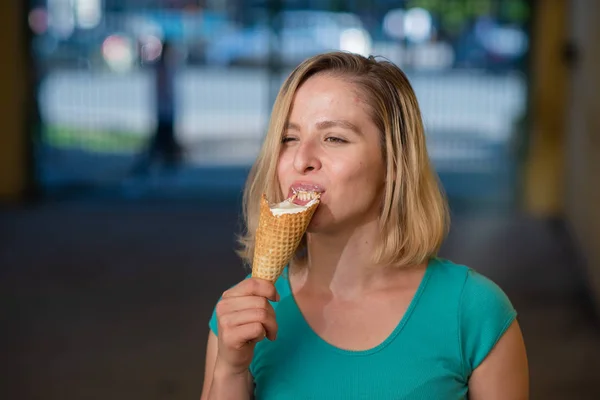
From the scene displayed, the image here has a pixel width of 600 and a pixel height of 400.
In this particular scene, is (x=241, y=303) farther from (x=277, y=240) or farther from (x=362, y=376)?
(x=362, y=376)

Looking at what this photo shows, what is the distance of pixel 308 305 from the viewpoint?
1927 mm

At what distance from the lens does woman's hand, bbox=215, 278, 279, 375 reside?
63.9 inches

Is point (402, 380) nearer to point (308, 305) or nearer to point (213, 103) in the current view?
point (308, 305)

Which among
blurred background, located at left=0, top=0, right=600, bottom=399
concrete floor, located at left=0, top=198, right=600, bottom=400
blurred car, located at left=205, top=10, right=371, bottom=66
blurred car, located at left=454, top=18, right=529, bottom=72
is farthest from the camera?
blurred car, located at left=205, top=10, right=371, bottom=66

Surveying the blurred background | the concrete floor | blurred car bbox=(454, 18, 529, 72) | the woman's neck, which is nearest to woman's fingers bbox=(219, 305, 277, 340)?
the woman's neck

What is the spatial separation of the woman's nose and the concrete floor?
280 centimetres

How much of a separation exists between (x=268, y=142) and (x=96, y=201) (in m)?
8.26

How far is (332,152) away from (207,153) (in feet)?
34.8

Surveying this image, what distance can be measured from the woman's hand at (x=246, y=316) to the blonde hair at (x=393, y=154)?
1.15 feet

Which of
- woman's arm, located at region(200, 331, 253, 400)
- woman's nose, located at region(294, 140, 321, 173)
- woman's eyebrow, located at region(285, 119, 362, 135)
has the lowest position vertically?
woman's arm, located at region(200, 331, 253, 400)

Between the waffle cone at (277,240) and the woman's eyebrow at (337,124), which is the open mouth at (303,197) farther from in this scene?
the woman's eyebrow at (337,124)

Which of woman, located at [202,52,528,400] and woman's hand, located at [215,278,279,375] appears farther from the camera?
woman, located at [202,52,528,400]

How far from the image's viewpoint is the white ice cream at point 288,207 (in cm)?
174

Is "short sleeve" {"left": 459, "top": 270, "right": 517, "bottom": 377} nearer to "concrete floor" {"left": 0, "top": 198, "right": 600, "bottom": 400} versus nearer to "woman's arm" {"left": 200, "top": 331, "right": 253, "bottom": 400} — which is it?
"woman's arm" {"left": 200, "top": 331, "right": 253, "bottom": 400}
